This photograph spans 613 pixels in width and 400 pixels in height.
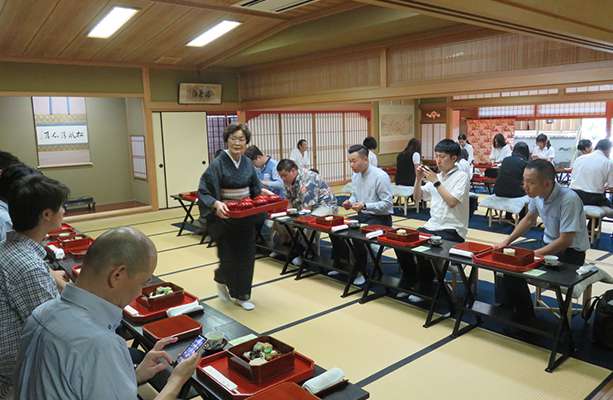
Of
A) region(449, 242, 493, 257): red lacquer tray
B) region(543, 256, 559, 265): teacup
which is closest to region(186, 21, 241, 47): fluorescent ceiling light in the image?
region(449, 242, 493, 257): red lacquer tray

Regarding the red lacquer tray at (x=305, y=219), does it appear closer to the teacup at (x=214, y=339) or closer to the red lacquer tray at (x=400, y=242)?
the red lacquer tray at (x=400, y=242)

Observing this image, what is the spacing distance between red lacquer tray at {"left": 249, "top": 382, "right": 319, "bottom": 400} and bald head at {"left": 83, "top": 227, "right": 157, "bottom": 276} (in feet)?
2.33

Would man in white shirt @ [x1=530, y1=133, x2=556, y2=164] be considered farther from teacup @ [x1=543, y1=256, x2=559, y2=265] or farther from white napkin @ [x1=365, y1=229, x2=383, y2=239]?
teacup @ [x1=543, y1=256, x2=559, y2=265]

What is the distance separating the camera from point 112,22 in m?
6.32

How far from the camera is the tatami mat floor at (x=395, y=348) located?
2758mm

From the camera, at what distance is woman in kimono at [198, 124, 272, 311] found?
3754 mm

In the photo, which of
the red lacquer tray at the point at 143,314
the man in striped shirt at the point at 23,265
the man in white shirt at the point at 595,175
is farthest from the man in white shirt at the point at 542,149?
the man in striped shirt at the point at 23,265

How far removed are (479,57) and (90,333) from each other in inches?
211

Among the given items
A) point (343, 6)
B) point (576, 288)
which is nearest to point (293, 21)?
point (343, 6)

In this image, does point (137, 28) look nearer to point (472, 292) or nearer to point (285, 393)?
point (472, 292)

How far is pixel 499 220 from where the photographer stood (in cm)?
742

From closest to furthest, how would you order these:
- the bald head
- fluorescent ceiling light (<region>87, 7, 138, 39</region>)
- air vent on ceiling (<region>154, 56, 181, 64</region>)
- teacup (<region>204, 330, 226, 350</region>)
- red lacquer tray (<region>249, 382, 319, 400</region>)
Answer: the bald head → red lacquer tray (<region>249, 382, 319, 400</region>) → teacup (<region>204, 330, 226, 350</region>) → fluorescent ceiling light (<region>87, 7, 138, 39</region>) → air vent on ceiling (<region>154, 56, 181, 64</region>)

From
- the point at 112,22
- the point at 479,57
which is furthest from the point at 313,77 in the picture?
the point at 112,22

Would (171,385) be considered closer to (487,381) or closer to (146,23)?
(487,381)
